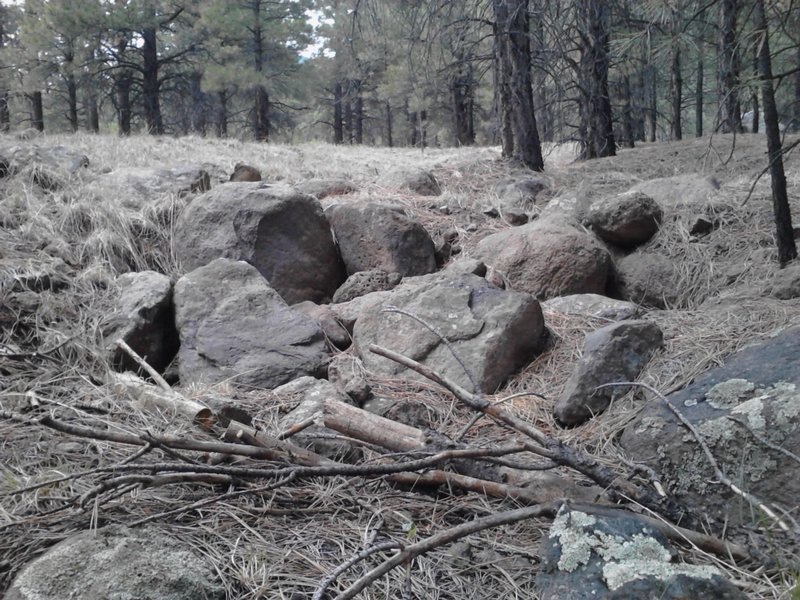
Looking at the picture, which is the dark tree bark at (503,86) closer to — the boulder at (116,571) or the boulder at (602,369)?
the boulder at (602,369)

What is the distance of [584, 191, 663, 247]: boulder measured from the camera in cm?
433

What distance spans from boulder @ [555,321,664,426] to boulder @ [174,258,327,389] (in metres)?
1.25

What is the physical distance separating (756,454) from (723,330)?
3.91 ft

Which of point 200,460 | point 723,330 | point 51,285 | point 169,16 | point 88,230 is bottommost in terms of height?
point 200,460

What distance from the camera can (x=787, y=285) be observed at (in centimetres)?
327

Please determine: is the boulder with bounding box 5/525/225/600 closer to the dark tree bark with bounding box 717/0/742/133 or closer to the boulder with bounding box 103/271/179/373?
the boulder with bounding box 103/271/179/373

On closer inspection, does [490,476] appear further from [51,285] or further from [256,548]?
[51,285]

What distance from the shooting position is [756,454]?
1.99 metres

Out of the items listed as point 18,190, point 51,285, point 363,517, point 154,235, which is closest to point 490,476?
point 363,517

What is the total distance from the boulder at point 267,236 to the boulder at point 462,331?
2.97ft

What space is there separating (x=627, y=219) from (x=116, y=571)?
3.70 meters

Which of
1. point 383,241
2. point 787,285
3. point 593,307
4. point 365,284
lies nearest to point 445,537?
point 593,307

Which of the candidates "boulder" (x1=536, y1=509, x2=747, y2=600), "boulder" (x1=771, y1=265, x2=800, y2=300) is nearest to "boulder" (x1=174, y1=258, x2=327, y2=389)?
"boulder" (x1=536, y1=509, x2=747, y2=600)

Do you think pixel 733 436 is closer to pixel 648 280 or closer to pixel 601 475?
pixel 601 475
